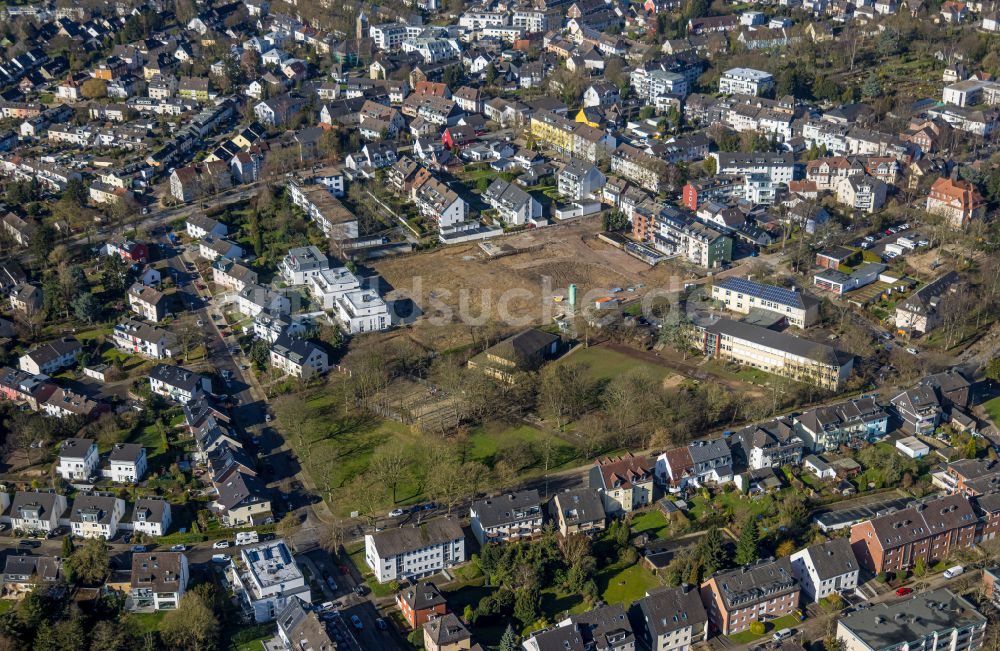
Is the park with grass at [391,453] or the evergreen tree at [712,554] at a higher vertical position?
the evergreen tree at [712,554]

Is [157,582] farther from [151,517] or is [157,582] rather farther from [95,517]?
[95,517]

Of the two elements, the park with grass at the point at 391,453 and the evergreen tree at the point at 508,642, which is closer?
the evergreen tree at the point at 508,642

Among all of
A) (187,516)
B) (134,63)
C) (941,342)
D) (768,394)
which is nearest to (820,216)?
(941,342)

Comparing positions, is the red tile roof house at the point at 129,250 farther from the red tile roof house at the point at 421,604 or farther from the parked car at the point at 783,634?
the parked car at the point at 783,634

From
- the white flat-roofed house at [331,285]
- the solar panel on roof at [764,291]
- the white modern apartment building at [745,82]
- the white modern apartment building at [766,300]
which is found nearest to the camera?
the white modern apartment building at [766,300]

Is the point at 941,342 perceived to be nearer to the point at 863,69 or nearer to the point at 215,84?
the point at 863,69

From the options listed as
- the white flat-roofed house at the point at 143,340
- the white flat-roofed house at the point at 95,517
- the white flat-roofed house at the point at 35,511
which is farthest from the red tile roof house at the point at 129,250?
the white flat-roofed house at the point at 95,517
